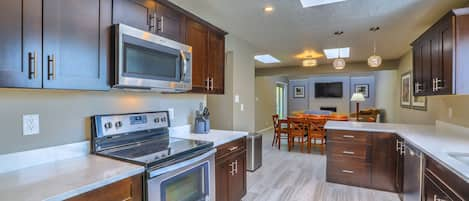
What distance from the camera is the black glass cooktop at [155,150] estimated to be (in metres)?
1.52

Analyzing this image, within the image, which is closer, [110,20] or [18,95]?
[18,95]

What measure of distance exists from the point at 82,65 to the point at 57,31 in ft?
0.70

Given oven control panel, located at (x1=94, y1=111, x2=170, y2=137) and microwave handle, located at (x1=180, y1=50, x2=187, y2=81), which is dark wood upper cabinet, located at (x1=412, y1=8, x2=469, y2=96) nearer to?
microwave handle, located at (x1=180, y1=50, x2=187, y2=81)

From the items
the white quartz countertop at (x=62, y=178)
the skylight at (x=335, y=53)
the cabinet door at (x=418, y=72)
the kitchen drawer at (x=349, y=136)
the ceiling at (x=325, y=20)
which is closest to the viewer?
the white quartz countertop at (x=62, y=178)

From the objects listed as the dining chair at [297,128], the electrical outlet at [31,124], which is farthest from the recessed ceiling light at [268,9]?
the dining chair at [297,128]

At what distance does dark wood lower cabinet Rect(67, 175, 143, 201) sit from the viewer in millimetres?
1136

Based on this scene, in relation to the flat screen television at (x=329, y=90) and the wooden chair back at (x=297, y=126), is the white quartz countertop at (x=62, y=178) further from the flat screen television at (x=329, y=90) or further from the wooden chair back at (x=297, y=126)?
the flat screen television at (x=329, y=90)

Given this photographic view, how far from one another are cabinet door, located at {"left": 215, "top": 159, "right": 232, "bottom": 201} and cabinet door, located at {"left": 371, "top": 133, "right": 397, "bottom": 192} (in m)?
2.06

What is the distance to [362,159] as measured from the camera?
3201mm

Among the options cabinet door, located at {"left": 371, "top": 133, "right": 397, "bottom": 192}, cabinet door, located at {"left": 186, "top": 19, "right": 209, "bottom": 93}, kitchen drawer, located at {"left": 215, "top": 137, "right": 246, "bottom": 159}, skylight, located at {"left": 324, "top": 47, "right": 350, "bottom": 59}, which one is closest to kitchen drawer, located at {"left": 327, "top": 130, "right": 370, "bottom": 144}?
cabinet door, located at {"left": 371, "top": 133, "right": 397, "bottom": 192}

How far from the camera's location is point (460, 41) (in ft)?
6.60

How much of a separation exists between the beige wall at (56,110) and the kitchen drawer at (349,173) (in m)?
2.71

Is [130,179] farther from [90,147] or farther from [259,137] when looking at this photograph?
[259,137]

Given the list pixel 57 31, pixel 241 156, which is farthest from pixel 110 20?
pixel 241 156
